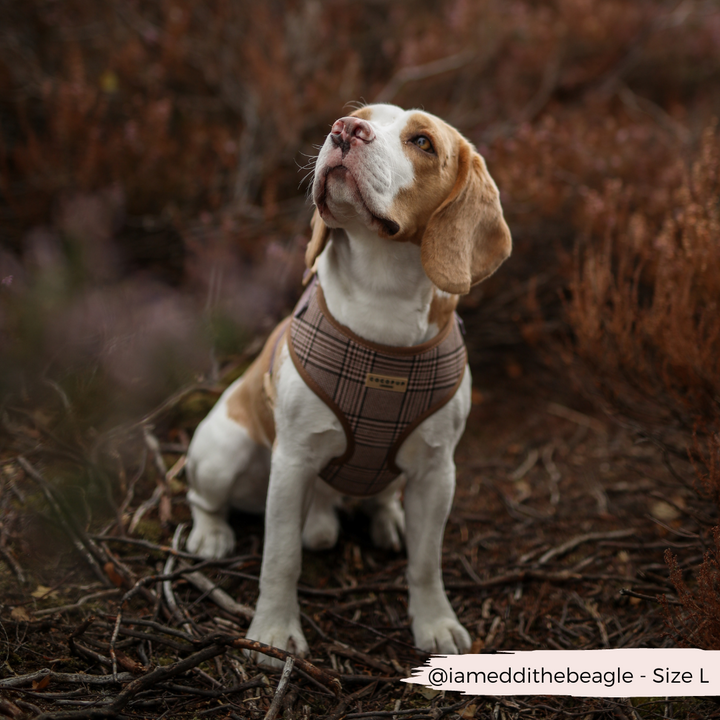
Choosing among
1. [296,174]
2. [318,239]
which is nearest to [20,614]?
[318,239]

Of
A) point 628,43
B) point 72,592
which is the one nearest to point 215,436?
point 72,592

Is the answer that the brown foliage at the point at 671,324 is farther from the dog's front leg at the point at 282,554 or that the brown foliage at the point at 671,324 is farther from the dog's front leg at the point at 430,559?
the dog's front leg at the point at 282,554

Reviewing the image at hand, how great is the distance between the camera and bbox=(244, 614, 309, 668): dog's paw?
6.37 feet

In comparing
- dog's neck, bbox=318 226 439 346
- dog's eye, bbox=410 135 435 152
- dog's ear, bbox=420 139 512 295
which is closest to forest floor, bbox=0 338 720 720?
dog's neck, bbox=318 226 439 346

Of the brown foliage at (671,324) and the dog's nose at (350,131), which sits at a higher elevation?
the dog's nose at (350,131)

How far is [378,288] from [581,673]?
1239 millimetres

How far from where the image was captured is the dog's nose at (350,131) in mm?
1654

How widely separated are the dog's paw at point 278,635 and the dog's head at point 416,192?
1.16m

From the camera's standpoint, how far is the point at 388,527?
8.46 ft

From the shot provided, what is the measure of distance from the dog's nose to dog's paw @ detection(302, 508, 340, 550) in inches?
55.7

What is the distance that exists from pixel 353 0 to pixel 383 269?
4925mm

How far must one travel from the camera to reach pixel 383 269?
1.84m

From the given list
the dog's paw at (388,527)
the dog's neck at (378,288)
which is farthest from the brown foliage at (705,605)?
the dog's paw at (388,527)

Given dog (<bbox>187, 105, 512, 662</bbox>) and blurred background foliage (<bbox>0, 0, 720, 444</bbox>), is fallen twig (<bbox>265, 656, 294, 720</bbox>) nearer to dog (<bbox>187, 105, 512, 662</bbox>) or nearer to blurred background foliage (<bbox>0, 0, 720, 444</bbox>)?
dog (<bbox>187, 105, 512, 662</bbox>)
